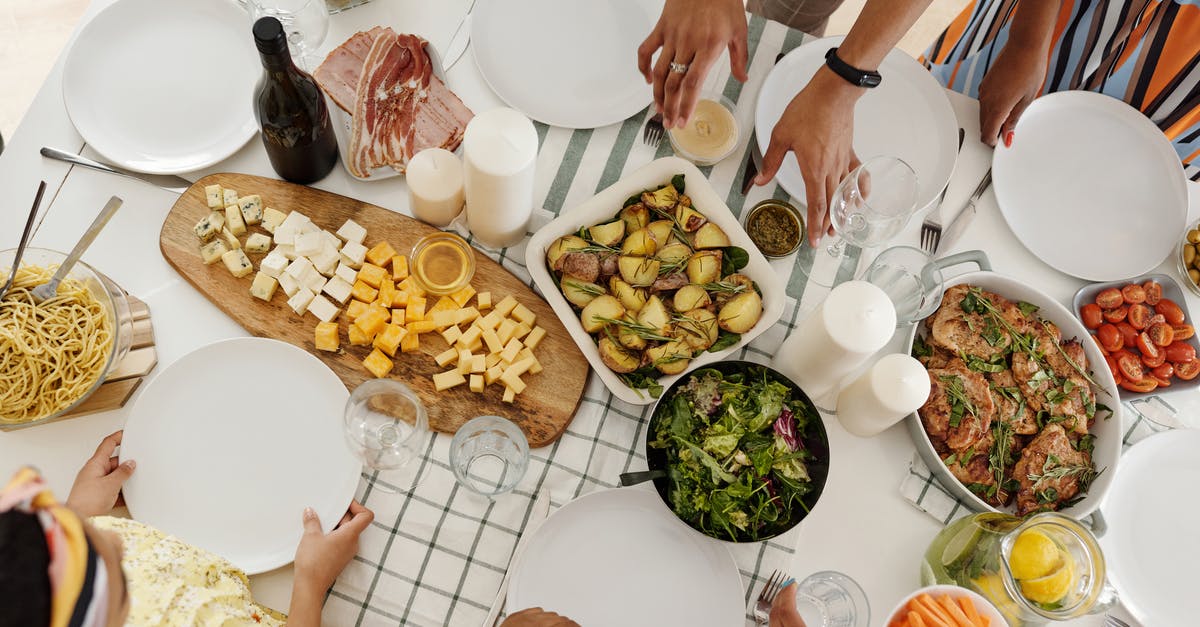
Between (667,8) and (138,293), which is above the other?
(667,8)

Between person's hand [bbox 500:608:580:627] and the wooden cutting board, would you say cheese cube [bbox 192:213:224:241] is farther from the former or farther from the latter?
person's hand [bbox 500:608:580:627]

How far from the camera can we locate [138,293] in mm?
1265

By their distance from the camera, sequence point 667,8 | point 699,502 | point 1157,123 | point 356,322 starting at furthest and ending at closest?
point 1157,123 → point 667,8 → point 356,322 → point 699,502

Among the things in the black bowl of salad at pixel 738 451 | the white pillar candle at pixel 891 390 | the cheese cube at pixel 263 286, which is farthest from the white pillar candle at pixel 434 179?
the white pillar candle at pixel 891 390

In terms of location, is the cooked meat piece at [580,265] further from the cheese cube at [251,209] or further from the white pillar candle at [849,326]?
the cheese cube at [251,209]

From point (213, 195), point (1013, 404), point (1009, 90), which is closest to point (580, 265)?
point (213, 195)

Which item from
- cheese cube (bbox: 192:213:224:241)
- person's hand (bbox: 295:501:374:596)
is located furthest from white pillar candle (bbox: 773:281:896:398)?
cheese cube (bbox: 192:213:224:241)

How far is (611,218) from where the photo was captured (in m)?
1.29

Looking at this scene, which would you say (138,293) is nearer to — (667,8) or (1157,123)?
(667,8)

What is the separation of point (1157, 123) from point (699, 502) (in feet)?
4.42

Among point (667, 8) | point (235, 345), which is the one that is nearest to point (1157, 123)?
point (667, 8)

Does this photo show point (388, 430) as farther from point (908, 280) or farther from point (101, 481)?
point (908, 280)

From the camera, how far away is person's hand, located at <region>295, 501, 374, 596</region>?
1094mm

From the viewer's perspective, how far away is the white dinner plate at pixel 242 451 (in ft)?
3.76
